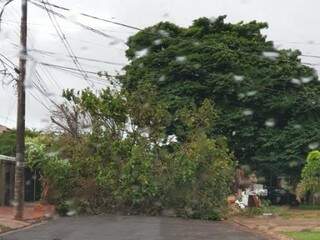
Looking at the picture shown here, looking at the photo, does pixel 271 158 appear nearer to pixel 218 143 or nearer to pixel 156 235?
pixel 218 143

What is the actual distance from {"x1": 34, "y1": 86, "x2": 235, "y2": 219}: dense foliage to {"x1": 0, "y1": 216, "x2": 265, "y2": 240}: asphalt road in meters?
3.93

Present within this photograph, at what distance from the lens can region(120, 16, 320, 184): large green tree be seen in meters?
42.4

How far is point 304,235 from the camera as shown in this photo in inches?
869

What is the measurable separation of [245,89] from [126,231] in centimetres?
2266

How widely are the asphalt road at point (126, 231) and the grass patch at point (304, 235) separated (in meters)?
1.17

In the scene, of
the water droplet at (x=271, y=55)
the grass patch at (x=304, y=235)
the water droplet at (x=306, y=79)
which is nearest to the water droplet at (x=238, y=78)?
the water droplet at (x=271, y=55)

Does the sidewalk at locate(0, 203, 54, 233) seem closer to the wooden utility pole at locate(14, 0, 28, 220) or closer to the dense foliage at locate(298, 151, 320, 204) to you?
the wooden utility pole at locate(14, 0, 28, 220)

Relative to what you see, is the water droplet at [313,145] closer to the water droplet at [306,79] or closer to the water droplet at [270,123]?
the water droplet at [270,123]

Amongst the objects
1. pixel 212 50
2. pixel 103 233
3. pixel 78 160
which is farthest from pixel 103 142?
pixel 212 50

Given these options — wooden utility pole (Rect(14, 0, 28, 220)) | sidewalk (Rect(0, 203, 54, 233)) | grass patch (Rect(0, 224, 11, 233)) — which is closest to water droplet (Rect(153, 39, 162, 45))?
sidewalk (Rect(0, 203, 54, 233))

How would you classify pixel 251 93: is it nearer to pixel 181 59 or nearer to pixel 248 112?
pixel 248 112

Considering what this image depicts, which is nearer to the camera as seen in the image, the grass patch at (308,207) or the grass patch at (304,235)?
the grass patch at (304,235)

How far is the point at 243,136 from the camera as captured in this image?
42.4 meters

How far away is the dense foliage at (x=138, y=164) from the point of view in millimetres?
31109
